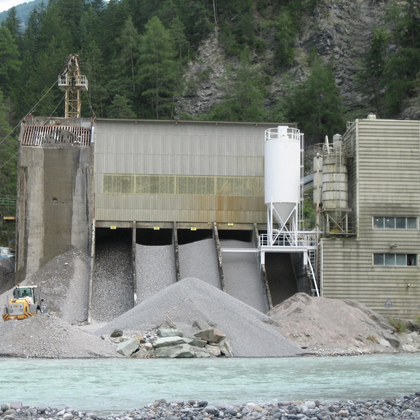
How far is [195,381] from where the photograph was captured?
20.9m

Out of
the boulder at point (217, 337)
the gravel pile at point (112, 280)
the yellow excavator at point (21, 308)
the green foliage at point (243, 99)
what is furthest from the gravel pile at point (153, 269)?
the green foliage at point (243, 99)

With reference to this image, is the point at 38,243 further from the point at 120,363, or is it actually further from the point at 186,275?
the point at 120,363

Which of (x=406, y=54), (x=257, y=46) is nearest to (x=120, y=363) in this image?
(x=406, y=54)

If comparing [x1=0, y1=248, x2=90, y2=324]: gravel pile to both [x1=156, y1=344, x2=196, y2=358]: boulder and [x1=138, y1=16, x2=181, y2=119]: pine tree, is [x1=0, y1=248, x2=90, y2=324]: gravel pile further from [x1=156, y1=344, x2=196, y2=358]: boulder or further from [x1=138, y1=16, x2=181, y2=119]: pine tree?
[x1=138, y1=16, x2=181, y2=119]: pine tree

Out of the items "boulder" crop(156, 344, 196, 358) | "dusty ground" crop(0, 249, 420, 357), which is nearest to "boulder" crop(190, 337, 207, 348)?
"boulder" crop(156, 344, 196, 358)

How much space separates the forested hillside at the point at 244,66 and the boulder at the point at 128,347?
41753 mm

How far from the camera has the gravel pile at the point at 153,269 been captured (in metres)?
39.1

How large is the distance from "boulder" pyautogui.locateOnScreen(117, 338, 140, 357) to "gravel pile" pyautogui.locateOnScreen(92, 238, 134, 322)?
1004cm

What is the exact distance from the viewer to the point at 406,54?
67.2m

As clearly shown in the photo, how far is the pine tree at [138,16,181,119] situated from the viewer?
77750mm

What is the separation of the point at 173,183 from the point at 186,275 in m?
5.76

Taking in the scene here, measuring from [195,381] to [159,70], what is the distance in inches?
2378

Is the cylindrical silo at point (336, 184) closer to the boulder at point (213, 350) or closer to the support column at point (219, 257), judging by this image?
the support column at point (219, 257)

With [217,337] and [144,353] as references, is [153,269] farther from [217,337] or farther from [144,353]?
[144,353]
